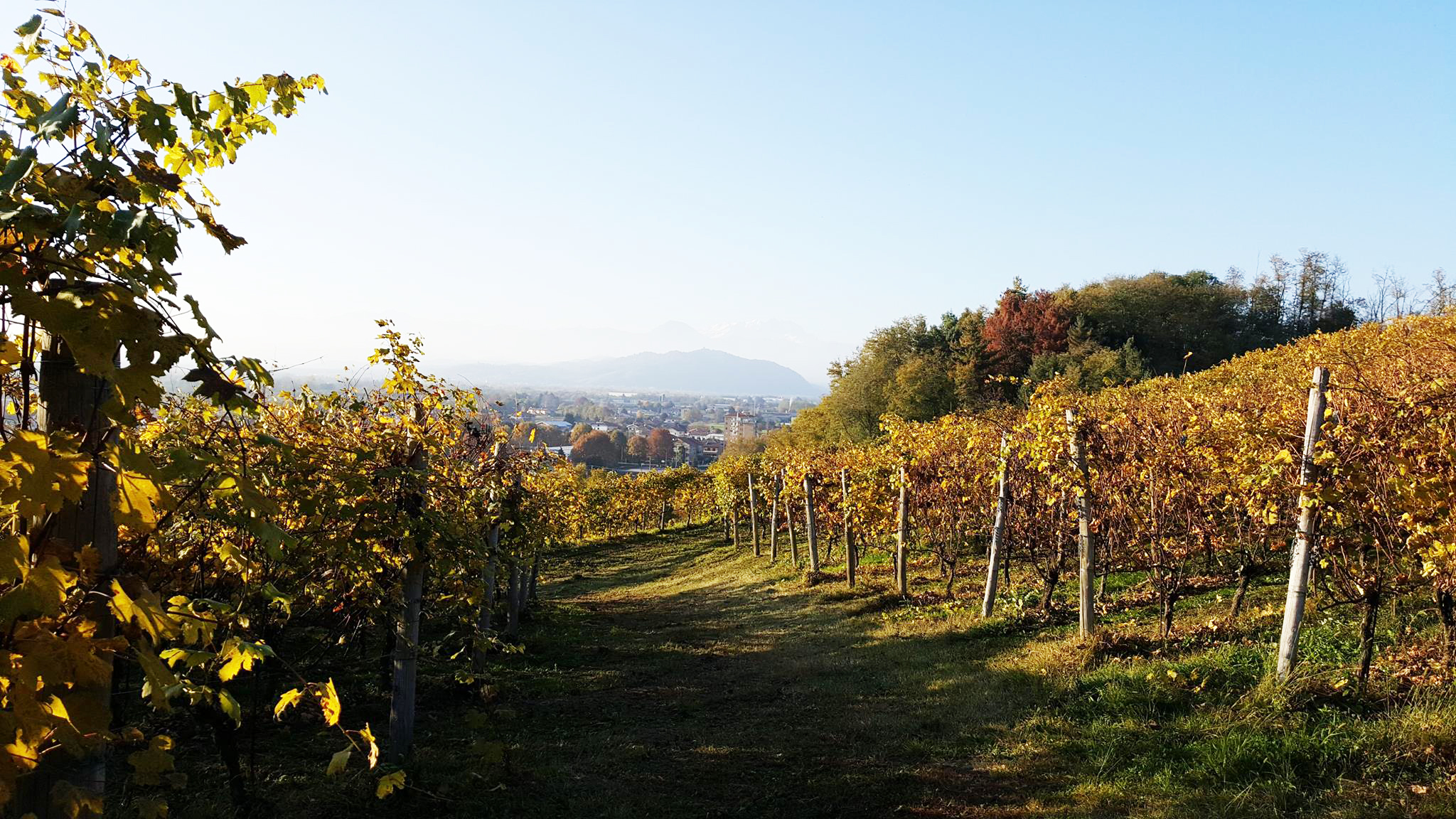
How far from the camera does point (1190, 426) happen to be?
8.48 m

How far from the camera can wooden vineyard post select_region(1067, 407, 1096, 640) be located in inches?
340

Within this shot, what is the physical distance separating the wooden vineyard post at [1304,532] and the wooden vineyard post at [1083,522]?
2.47 meters

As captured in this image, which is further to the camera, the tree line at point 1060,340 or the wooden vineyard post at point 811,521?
the tree line at point 1060,340

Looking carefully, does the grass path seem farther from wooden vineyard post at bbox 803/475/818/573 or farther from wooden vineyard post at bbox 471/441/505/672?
wooden vineyard post at bbox 803/475/818/573

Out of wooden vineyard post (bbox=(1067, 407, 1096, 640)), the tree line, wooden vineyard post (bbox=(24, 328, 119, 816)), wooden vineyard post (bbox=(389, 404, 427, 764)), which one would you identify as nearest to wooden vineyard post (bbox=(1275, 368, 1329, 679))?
wooden vineyard post (bbox=(1067, 407, 1096, 640))

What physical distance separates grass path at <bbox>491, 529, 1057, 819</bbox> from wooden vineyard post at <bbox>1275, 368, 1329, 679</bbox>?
6.54ft

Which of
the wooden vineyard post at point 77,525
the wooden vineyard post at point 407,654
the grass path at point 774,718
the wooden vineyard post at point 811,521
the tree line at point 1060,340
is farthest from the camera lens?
the tree line at point 1060,340

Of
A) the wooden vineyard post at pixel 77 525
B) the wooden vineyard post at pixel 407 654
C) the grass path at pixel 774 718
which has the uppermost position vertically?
the wooden vineyard post at pixel 77 525

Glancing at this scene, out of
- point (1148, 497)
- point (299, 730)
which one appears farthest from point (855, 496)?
point (299, 730)

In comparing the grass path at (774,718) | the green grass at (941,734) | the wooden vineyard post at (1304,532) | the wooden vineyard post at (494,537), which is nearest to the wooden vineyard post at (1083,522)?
the green grass at (941,734)

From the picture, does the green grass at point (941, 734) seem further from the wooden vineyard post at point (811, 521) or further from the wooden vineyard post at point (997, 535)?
the wooden vineyard post at point (811, 521)

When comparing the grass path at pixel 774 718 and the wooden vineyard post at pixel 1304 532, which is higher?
the wooden vineyard post at pixel 1304 532

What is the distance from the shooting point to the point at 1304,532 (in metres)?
5.99

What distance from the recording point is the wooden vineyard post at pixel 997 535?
10.8 meters
